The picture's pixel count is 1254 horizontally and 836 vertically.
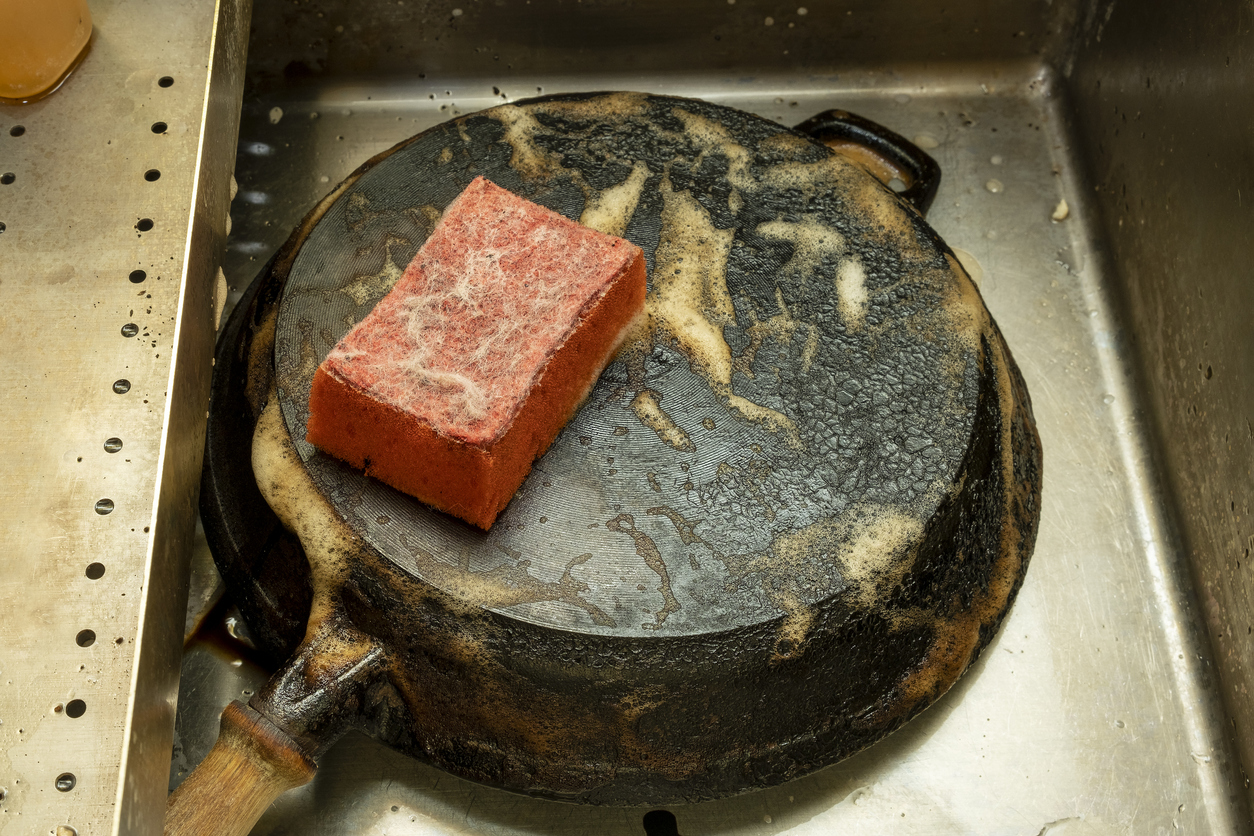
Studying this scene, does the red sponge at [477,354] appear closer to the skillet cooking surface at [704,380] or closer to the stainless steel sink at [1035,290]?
the skillet cooking surface at [704,380]

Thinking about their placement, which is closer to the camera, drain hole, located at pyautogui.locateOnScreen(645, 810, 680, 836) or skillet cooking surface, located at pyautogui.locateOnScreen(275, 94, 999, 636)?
skillet cooking surface, located at pyautogui.locateOnScreen(275, 94, 999, 636)

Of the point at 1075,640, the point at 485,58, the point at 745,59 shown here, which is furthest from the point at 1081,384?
the point at 485,58

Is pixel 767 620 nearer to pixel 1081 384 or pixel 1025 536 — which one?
pixel 1025 536

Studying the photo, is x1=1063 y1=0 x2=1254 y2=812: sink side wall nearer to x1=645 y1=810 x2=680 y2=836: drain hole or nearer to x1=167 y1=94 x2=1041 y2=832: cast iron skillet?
x1=167 y1=94 x2=1041 y2=832: cast iron skillet

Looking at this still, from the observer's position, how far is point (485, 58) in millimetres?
1979

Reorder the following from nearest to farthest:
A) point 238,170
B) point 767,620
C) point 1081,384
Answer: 1. point 767,620
2. point 1081,384
3. point 238,170

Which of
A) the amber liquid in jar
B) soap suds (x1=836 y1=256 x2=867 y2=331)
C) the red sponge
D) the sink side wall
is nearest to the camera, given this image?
the red sponge

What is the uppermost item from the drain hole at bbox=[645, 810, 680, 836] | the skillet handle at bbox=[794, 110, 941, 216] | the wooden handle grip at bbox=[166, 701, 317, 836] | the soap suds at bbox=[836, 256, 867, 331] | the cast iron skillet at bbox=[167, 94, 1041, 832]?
the skillet handle at bbox=[794, 110, 941, 216]

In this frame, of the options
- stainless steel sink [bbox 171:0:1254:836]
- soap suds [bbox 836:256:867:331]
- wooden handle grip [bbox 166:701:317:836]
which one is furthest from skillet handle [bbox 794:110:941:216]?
wooden handle grip [bbox 166:701:317:836]

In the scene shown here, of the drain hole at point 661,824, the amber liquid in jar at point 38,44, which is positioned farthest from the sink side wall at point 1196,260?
the amber liquid in jar at point 38,44

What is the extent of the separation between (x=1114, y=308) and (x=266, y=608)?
4.70 feet

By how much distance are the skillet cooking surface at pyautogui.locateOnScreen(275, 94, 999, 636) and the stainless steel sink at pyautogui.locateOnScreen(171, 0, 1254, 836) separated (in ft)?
1.09

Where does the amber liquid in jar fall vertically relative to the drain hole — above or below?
above

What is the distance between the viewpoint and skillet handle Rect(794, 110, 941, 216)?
1.75m
